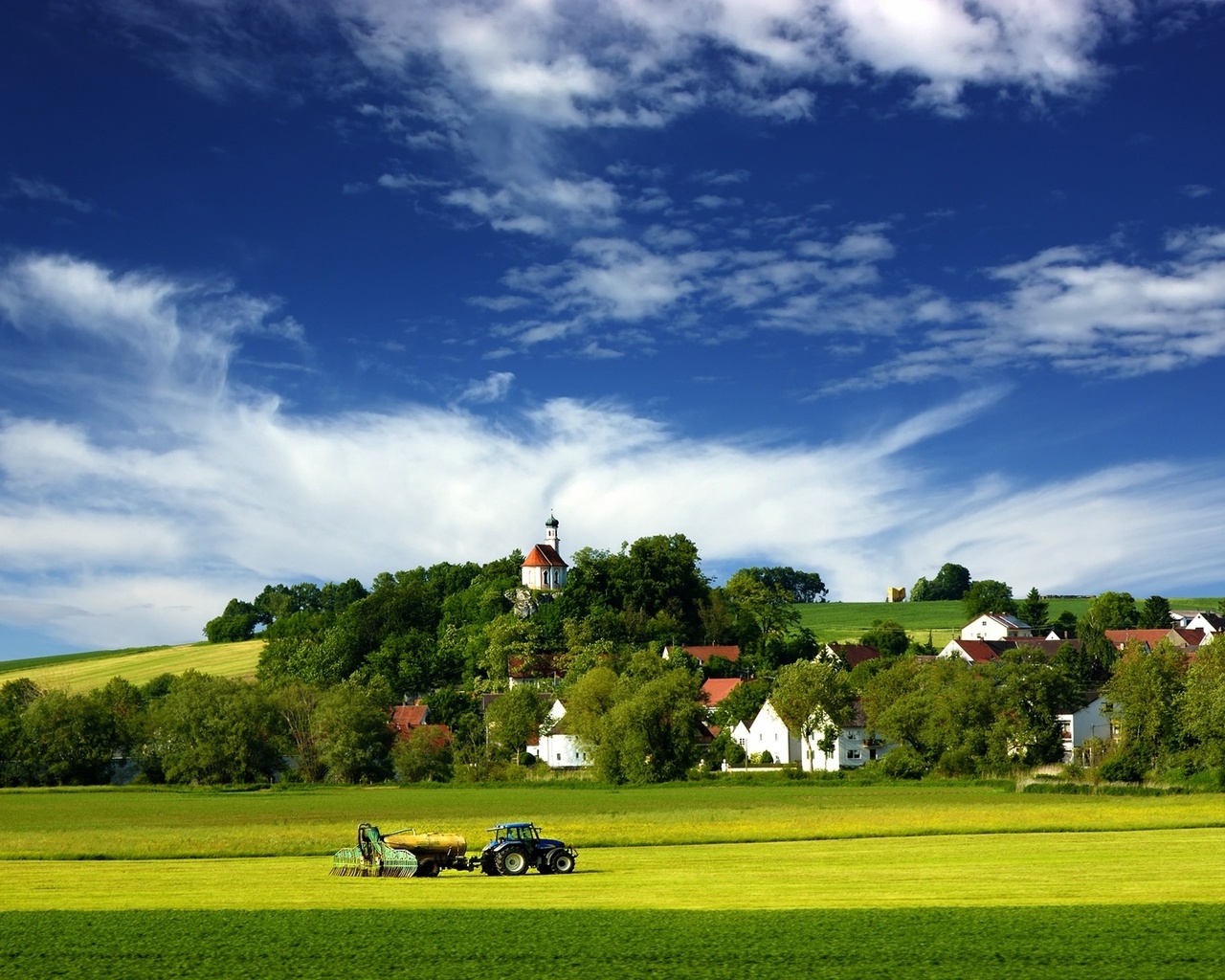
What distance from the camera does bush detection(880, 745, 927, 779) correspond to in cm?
9412

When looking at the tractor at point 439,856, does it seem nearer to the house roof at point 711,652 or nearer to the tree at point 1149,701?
the tree at point 1149,701

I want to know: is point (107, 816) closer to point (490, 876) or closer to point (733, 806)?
point (733, 806)

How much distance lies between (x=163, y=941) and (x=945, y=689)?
7986 cm

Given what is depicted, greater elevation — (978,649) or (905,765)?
(978,649)

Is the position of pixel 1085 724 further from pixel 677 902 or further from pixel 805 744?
pixel 677 902

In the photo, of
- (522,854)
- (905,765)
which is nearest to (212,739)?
(905,765)

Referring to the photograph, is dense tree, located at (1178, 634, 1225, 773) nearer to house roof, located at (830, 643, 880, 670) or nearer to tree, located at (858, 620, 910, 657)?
house roof, located at (830, 643, 880, 670)

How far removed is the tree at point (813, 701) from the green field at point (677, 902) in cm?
5482

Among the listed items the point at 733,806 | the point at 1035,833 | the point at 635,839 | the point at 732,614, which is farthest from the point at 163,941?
the point at 732,614

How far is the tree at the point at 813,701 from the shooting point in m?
114

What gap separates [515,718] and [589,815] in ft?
201

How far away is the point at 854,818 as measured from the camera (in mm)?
54688

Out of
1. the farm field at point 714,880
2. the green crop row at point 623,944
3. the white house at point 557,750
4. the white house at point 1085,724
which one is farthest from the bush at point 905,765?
the green crop row at point 623,944

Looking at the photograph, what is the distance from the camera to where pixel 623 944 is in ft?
74.8
